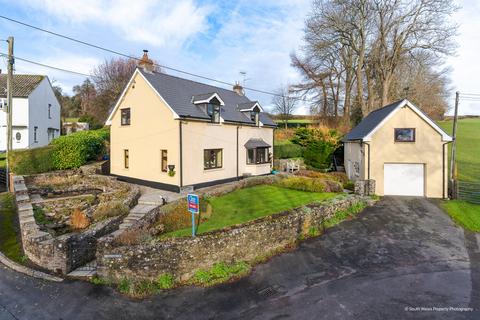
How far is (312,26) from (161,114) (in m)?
27.1

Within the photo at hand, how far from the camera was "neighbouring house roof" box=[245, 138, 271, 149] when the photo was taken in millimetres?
23328

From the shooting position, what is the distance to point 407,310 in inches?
296

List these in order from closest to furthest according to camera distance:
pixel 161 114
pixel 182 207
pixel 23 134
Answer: pixel 182 207 < pixel 161 114 < pixel 23 134

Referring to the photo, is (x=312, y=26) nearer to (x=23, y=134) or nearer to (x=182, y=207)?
(x=182, y=207)

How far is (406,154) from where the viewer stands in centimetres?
1894

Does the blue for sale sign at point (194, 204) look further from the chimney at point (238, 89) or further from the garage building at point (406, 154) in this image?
the chimney at point (238, 89)

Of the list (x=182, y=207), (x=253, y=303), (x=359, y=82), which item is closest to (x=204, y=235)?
(x=253, y=303)

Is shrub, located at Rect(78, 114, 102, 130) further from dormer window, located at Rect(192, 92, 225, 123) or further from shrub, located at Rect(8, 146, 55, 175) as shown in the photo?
dormer window, located at Rect(192, 92, 225, 123)

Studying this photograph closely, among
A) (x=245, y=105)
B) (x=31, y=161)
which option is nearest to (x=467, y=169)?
(x=245, y=105)

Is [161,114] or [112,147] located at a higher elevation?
[161,114]

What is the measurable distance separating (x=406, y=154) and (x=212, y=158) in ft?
46.2

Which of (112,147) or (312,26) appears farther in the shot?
(312,26)

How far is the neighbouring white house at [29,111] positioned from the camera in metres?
31.2

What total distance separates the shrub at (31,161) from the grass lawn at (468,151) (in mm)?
34143
